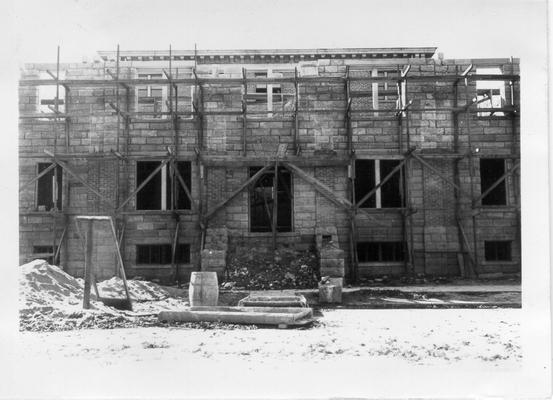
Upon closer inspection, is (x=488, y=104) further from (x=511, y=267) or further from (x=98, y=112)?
(x=98, y=112)

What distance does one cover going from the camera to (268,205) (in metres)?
18.9

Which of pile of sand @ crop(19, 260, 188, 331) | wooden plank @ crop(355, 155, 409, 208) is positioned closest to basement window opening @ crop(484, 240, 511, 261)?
wooden plank @ crop(355, 155, 409, 208)

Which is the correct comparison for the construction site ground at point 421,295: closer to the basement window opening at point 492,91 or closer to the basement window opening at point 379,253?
the basement window opening at point 379,253

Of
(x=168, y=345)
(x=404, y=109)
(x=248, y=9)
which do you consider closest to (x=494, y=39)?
(x=248, y=9)

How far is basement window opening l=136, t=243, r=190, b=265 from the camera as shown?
1852 centimetres

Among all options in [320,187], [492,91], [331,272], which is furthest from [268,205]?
[492,91]

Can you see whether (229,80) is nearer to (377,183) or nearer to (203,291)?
(377,183)

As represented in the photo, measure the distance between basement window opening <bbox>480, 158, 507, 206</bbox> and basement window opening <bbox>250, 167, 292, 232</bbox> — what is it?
277 inches

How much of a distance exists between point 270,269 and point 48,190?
8.71 m

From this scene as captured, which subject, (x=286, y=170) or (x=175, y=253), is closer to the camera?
(x=175, y=253)

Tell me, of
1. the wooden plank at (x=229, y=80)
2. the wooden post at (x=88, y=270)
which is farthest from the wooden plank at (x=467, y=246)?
the wooden post at (x=88, y=270)

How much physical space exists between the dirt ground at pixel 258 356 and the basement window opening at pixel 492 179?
9698mm

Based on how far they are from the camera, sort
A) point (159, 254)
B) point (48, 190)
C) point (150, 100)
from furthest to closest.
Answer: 1. point (150, 100)
2. point (48, 190)
3. point (159, 254)

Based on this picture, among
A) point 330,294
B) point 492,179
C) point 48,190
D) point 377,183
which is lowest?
point 330,294
